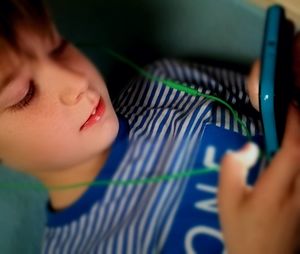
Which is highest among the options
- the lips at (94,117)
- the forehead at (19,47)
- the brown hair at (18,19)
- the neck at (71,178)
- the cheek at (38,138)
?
the brown hair at (18,19)

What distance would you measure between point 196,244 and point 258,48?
21 centimetres

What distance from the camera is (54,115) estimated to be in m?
0.33

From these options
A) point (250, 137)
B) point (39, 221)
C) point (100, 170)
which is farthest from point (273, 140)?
point (39, 221)

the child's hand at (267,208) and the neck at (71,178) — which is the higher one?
the child's hand at (267,208)

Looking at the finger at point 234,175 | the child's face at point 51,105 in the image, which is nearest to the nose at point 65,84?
the child's face at point 51,105

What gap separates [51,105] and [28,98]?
0.02m

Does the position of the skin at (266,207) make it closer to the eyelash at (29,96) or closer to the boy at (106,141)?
the boy at (106,141)

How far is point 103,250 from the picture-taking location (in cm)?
40

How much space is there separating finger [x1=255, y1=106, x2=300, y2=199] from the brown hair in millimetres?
189

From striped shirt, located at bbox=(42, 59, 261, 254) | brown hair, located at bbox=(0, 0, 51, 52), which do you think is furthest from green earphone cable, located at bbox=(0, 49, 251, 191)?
brown hair, located at bbox=(0, 0, 51, 52)

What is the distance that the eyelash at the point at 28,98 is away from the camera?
1.05 ft

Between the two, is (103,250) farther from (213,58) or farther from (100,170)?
(213,58)

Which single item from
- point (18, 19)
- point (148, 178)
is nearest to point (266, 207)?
point (148, 178)

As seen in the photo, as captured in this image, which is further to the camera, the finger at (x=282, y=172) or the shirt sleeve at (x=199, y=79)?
the shirt sleeve at (x=199, y=79)
